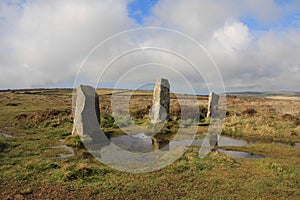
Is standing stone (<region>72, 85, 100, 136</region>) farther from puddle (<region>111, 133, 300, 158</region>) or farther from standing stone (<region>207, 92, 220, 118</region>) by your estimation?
standing stone (<region>207, 92, 220, 118</region>)

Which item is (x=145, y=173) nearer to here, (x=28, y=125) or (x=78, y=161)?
(x=78, y=161)

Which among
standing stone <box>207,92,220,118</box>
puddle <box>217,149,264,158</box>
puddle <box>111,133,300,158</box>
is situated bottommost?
puddle <box>217,149,264,158</box>

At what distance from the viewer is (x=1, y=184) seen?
1050cm

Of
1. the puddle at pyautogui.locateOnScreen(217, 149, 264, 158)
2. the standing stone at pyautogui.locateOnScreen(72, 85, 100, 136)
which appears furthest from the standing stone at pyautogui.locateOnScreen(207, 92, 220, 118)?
the standing stone at pyautogui.locateOnScreen(72, 85, 100, 136)

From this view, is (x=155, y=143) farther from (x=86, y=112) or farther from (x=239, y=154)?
(x=239, y=154)

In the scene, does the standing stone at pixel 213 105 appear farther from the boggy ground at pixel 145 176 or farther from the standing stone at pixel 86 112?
the standing stone at pixel 86 112

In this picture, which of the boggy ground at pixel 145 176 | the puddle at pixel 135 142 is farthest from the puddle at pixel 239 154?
the puddle at pixel 135 142

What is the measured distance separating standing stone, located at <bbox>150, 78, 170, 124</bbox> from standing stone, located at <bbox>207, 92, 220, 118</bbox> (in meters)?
6.08

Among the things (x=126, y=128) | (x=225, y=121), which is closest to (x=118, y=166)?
(x=126, y=128)

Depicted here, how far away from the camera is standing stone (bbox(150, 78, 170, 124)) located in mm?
26750

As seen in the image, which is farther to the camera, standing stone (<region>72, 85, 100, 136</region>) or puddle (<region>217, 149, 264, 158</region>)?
standing stone (<region>72, 85, 100, 136</region>)

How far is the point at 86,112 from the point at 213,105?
16.8 m

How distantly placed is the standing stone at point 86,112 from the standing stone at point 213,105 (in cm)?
1468

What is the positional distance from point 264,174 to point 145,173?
5372mm
